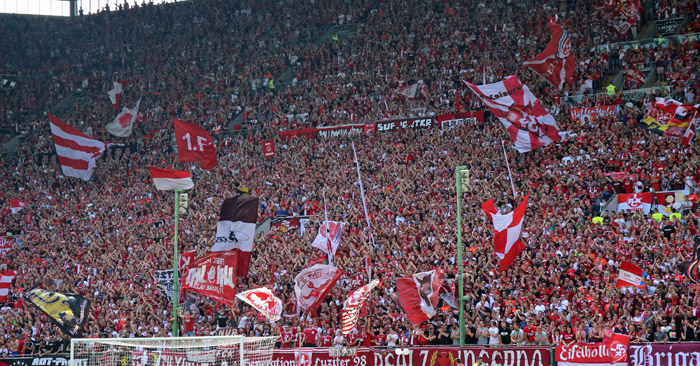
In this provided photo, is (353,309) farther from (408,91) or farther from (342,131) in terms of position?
(408,91)

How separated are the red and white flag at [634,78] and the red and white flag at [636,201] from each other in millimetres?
9358

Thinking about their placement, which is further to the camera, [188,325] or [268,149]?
[268,149]

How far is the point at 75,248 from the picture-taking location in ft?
136

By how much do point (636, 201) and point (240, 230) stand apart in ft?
45.6

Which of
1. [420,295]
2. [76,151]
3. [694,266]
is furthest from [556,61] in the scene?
[76,151]

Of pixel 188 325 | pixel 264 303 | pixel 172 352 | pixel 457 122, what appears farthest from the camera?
pixel 457 122

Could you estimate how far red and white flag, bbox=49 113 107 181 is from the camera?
46781 mm

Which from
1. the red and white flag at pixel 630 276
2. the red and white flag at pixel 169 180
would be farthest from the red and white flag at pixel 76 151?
the red and white flag at pixel 630 276

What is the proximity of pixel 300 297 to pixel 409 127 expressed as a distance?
55.3 ft

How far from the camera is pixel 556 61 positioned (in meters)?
38.2

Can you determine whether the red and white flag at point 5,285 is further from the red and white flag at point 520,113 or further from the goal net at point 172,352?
the red and white flag at point 520,113

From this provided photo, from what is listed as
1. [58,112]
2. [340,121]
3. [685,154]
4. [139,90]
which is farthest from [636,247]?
[58,112]

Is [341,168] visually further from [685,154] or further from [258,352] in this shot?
[258,352]

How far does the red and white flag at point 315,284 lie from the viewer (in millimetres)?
27812
